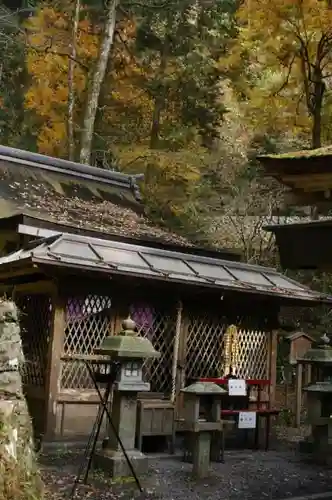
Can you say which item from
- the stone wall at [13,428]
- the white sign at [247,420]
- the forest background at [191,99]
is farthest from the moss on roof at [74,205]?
the stone wall at [13,428]

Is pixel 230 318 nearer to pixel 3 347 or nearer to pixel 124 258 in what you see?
pixel 124 258

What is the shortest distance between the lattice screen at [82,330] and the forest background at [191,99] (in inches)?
283

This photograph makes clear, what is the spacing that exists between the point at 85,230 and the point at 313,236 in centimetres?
506

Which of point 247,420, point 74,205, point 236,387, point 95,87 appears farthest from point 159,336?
point 95,87

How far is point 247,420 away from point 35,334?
3741 millimetres

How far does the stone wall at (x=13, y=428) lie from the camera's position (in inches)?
173

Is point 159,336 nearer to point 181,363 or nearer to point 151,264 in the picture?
point 181,363

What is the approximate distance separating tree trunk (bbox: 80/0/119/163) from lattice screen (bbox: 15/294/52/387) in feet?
26.5

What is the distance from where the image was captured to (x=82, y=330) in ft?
29.8

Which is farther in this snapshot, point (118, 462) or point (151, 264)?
point (151, 264)

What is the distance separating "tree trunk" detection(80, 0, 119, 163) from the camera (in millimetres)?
16953

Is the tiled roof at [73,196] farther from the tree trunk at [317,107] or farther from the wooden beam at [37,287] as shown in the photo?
the tree trunk at [317,107]

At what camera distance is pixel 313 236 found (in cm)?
663

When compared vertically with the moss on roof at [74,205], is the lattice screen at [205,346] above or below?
below
